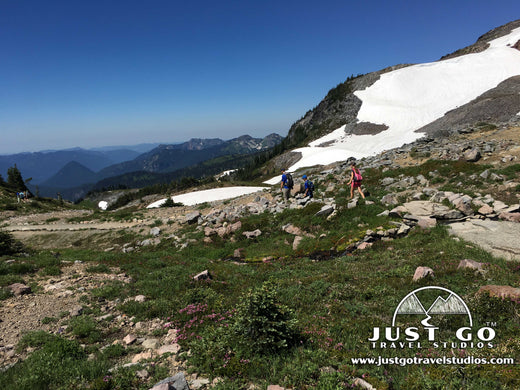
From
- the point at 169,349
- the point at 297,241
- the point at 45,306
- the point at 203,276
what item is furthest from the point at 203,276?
the point at 297,241

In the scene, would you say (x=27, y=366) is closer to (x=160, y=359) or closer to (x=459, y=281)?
(x=160, y=359)

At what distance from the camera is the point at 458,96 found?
87500mm

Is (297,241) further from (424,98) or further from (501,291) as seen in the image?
(424,98)

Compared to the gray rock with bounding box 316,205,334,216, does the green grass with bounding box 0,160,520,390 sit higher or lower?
lower

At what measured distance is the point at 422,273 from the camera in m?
8.13

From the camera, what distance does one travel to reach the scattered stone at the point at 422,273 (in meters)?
8.06

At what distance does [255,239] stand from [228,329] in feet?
34.3

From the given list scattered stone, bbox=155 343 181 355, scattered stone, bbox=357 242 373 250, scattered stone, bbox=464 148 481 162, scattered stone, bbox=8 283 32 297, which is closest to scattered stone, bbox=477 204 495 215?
scattered stone, bbox=357 242 373 250

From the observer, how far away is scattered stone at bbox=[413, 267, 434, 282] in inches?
317

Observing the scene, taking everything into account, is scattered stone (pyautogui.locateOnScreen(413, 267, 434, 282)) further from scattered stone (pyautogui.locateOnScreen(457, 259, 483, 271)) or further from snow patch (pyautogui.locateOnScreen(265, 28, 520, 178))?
snow patch (pyautogui.locateOnScreen(265, 28, 520, 178))

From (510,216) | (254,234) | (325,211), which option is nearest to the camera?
(510,216)

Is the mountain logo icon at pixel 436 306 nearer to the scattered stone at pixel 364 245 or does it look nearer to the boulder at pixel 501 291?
the boulder at pixel 501 291

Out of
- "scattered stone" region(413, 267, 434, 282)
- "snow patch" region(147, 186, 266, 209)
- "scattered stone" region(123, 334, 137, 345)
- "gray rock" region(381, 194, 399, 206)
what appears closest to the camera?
"scattered stone" region(123, 334, 137, 345)

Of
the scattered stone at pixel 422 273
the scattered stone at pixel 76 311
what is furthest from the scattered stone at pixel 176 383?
the scattered stone at pixel 422 273
